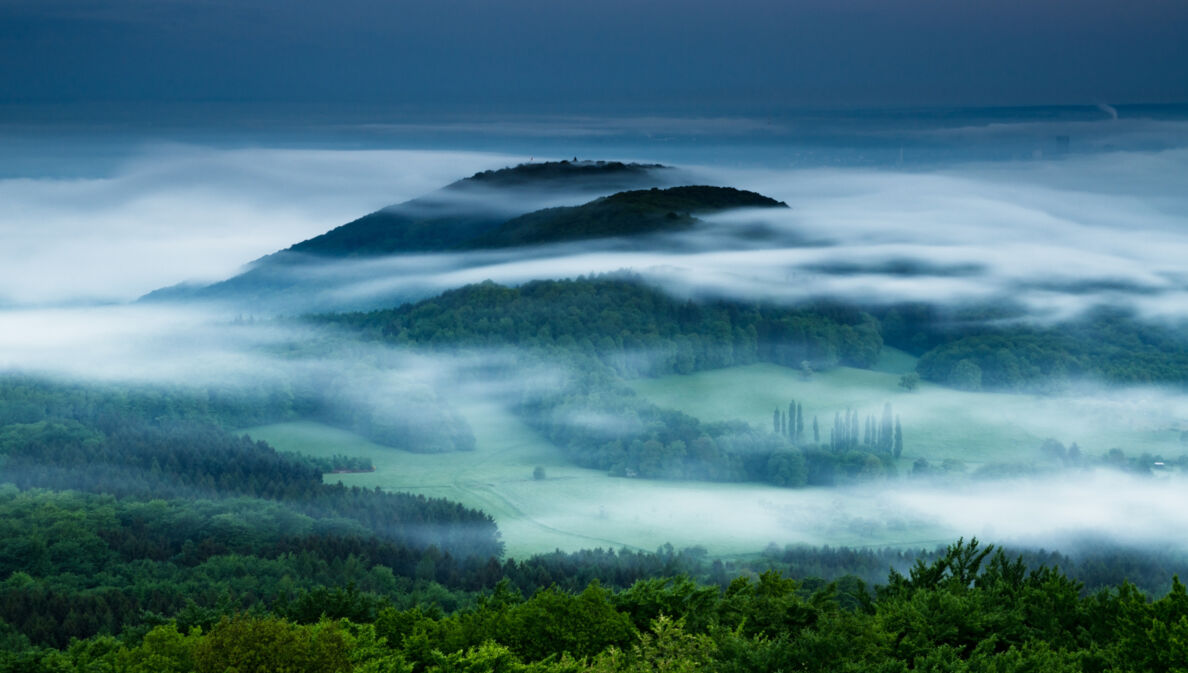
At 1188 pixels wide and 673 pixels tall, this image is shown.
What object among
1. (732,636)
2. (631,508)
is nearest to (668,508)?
(631,508)

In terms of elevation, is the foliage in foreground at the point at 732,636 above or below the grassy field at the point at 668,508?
above

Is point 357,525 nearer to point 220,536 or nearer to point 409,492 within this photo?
point 220,536

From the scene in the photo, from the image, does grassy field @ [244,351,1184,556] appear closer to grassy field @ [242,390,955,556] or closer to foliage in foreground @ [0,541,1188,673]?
grassy field @ [242,390,955,556]

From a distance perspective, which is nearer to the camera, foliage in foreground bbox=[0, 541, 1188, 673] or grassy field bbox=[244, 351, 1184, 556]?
foliage in foreground bbox=[0, 541, 1188, 673]

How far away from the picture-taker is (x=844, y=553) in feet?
451

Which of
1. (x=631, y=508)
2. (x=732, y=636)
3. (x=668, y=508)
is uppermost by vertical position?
(x=732, y=636)

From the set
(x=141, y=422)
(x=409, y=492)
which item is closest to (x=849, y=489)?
(x=409, y=492)

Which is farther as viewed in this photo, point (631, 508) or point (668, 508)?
point (631, 508)

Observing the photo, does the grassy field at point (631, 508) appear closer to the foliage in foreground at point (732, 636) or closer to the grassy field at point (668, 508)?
the grassy field at point (668, 508)

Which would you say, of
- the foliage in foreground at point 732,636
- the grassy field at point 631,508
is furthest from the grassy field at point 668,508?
the foliage in foreground at point 732,636

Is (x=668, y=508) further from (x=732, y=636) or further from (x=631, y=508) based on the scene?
(x=732, y=636)

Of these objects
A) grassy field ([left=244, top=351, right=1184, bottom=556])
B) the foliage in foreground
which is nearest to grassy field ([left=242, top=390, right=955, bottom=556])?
grassy field ([left=244, top=351, right=1184, bottom=556])

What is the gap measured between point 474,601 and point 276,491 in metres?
59.9

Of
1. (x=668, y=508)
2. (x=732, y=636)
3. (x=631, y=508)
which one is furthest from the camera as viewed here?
(x=631, y=508)
